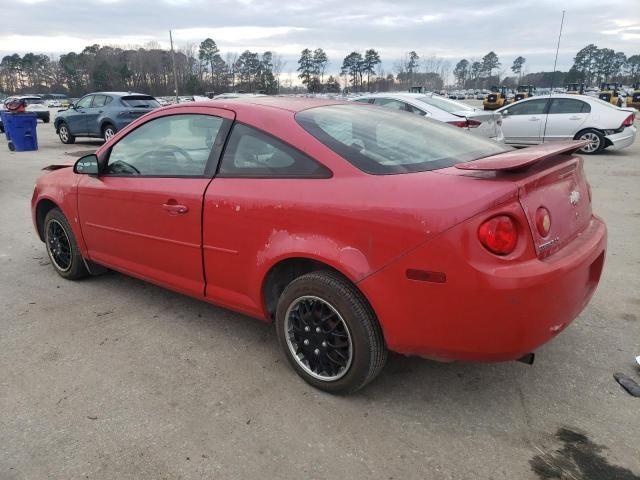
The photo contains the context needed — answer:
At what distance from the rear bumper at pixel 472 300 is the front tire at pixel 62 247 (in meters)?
2.93

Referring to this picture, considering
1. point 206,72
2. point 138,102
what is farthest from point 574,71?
point 138,102

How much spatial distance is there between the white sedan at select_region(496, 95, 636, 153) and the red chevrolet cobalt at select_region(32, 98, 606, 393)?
10514mm

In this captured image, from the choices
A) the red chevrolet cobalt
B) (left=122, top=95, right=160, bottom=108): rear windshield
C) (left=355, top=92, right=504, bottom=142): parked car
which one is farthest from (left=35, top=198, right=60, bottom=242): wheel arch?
(left=122, top=95, right=160, bottom=108): rear windshield

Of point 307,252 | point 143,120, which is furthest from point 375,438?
point 143,120

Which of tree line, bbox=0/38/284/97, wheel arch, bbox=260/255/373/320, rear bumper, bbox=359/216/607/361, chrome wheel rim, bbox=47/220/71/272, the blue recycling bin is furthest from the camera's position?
tree line, bbox=0/38/284/97

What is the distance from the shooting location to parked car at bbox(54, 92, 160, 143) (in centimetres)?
1459

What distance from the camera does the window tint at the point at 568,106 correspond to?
12188 mm

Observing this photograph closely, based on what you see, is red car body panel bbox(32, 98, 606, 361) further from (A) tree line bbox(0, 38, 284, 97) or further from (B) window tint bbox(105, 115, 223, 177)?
(A) tree line bbox(0, 38, 284, 97)

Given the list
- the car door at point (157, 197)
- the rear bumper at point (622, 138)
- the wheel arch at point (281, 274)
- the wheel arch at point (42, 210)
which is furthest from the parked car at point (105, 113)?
the wheel arch at point (281, 274)

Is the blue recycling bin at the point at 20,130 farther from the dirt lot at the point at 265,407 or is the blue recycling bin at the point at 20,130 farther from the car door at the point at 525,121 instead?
the car door at the point at 525,121

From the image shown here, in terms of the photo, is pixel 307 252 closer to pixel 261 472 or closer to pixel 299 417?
pixel 299 417

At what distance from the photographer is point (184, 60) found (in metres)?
94.9

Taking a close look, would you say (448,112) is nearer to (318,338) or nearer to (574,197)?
(574,197)

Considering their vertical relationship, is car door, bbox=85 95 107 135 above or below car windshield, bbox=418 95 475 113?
below
